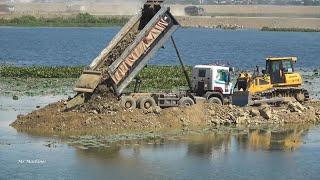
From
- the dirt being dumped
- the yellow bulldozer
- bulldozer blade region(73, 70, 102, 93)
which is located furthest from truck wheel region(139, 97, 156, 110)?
the yellow bulldozer

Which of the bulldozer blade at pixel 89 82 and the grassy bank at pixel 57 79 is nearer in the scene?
the bulldozer blade at pixel 89 82

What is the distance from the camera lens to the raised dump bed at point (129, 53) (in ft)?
103

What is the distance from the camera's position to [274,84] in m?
35.5

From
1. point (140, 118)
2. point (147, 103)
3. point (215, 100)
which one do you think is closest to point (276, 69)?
point (215, 100)

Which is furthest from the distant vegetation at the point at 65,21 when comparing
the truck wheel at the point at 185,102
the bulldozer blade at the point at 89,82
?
the bulldozer blade at the point at 89,82

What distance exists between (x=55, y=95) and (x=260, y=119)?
37.1 ft

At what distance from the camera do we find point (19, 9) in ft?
590

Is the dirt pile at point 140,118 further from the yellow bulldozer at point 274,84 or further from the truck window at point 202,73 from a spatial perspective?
the truck window at point 202,73

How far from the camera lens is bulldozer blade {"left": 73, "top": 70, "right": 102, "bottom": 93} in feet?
102

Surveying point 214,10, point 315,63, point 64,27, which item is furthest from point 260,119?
point 214,10

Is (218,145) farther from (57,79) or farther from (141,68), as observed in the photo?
(57,79)

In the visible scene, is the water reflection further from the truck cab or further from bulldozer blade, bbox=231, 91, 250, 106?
the truck cab

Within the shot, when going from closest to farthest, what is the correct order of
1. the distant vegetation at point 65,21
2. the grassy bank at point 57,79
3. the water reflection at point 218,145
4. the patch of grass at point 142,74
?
the water reflection at point 218,145, the grassy bank at point 57,79, the patch of grass at point 142,74, the distant vegetation at point 65,21

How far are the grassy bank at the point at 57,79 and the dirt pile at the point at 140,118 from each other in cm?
988
